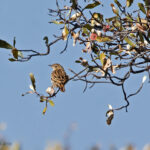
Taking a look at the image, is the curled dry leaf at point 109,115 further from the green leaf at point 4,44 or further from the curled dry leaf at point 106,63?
the green leaf at point 4,44

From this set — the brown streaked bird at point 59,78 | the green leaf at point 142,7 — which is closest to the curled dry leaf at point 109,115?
the brown streaked bird at point 59,78

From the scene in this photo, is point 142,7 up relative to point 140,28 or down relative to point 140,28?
up

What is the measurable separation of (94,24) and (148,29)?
49 centimetres

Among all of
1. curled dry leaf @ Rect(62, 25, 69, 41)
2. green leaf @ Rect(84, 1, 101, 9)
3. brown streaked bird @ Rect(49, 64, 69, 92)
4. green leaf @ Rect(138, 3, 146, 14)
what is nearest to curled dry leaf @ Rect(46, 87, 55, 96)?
brown streaked bird @ Rect(49, 64, 69, 92)

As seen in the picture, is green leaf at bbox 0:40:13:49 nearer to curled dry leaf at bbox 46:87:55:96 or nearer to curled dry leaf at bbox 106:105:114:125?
curled dry leaf at bbox 46:87:55:96

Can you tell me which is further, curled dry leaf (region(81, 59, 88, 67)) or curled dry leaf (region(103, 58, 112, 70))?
curled dry leaf (region(81, 59, 88, 67))

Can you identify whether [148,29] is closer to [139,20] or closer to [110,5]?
[139,20]

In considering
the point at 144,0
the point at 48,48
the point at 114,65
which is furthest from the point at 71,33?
the point at 144,0

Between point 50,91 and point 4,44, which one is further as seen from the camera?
point 50,91

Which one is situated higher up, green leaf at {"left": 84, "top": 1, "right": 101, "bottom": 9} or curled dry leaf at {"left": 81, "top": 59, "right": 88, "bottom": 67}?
green leaf at {"left": 84, "top": 1, "right": 101, "bottom": 9}

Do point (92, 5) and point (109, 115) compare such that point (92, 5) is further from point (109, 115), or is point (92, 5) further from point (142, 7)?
point (109, 115)

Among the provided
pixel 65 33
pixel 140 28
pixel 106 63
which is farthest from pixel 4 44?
pixel 140 28

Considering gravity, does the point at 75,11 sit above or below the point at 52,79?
above

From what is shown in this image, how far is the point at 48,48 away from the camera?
3.36 meters
